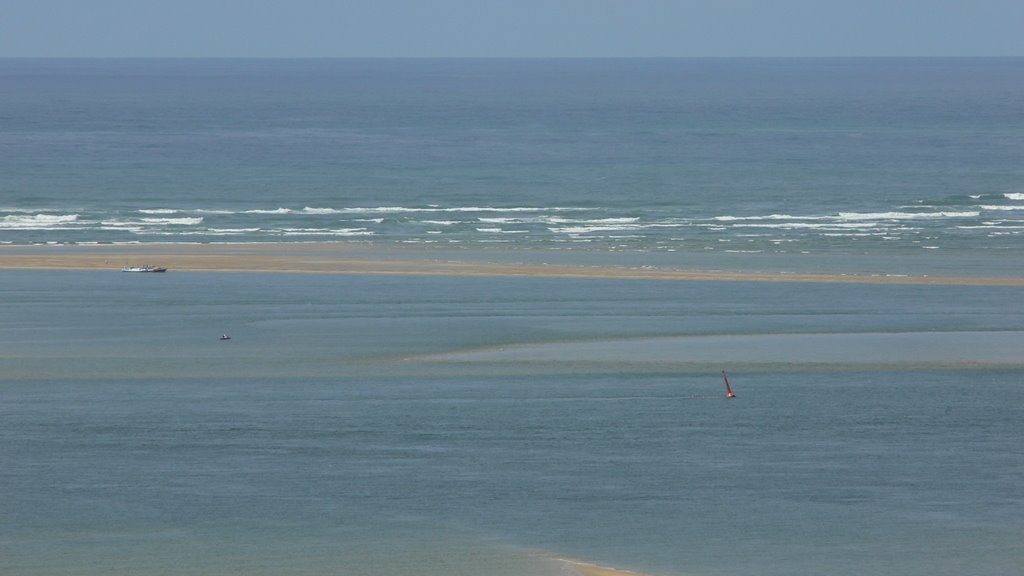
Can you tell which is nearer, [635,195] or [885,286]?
[885,286]

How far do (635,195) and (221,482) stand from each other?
Answer: 51722 mm

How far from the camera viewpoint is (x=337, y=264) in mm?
56719

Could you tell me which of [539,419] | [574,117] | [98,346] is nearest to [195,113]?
[574,117]

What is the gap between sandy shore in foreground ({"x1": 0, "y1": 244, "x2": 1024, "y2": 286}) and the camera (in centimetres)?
5347

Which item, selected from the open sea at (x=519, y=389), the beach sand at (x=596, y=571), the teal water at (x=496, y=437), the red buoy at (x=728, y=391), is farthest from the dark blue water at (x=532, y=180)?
the beach sand at (x=596, y=571)

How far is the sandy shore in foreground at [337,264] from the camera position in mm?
53469

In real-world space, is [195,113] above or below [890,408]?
above

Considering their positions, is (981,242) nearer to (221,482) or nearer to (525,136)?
(221,482)

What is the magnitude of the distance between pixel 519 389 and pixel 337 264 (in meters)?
20.5

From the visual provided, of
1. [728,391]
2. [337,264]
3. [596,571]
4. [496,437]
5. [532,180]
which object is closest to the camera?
[596,571]

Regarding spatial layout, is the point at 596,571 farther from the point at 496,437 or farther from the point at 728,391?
the point at 728,391

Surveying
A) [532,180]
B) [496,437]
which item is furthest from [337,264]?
[532,180]

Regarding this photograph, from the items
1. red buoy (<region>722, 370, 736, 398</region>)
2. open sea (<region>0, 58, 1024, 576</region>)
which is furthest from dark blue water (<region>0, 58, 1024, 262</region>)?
red buoy (<region>722, 370, 736, 398</region>)

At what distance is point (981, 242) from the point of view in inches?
2457
